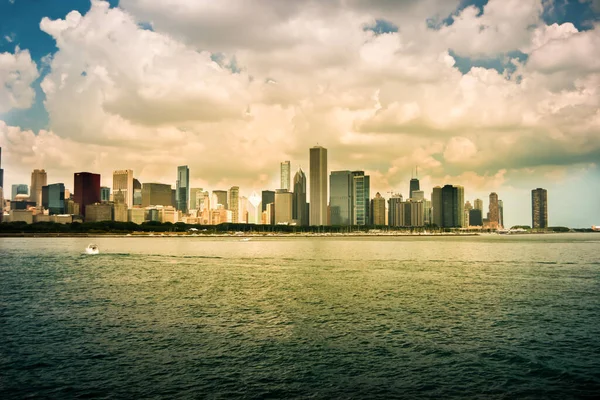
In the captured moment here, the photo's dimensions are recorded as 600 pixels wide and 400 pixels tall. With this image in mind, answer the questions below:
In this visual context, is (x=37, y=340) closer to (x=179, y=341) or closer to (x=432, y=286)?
(x=179, y=341)

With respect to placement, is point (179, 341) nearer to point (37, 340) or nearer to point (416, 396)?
point (37, 340)

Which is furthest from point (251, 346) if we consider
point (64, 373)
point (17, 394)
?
point (17, 394)

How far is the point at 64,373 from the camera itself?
3422cm

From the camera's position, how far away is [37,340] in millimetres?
43375

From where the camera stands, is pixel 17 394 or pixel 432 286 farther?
pixel 432 286

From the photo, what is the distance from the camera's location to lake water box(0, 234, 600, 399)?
31812 millimetres

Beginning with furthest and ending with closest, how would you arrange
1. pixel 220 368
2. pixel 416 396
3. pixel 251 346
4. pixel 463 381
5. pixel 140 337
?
pixel 140 337, pixel 251 346, pixel 220 368, pixel 463 381, pixel 416 396

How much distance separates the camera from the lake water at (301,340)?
31812mm

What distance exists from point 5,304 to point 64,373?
35143mm

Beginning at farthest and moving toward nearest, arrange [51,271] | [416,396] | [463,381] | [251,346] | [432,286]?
1. [51,271]
2. [432,286]
3. [251,346]
4. [463,381]
5. [416,396]

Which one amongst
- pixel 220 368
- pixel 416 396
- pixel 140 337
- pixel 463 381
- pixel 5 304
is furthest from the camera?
pixel 5 304

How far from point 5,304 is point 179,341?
110ft

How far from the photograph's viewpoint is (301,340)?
142 ft

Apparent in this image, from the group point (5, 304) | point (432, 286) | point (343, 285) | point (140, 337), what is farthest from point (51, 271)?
point (432, 286)
